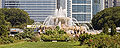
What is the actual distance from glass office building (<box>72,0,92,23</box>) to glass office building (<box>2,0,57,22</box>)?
1381 centimetres

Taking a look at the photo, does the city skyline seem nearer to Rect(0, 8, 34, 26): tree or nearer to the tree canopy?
Rect(0, 8, 34, 26): tree

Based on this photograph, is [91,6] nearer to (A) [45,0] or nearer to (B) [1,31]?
(A) [45,0]

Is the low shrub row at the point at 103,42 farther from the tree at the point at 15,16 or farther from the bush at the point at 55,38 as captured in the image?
the tree at the point at 15,16

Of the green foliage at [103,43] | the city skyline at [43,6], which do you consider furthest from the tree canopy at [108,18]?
the green foliage at [103,43]

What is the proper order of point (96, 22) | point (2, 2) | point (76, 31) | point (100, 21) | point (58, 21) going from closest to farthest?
point (76, 31) → point (58, 21) → point (100, 21) → point (96, 22) → point (2, 2)

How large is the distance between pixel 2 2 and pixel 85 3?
147 feet

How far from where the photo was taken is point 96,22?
334 ft

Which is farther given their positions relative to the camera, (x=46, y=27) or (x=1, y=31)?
(x=46, y=27)

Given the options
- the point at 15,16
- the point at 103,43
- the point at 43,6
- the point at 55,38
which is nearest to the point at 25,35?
the point at 55,38

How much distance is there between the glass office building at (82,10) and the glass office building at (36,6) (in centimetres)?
1381

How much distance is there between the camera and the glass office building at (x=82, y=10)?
14938cm

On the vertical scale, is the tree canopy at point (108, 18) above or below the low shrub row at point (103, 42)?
below

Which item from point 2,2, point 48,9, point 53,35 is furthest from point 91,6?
point 53,35

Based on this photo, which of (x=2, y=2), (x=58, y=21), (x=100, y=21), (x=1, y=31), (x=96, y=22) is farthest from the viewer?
(x=2, y=2)
